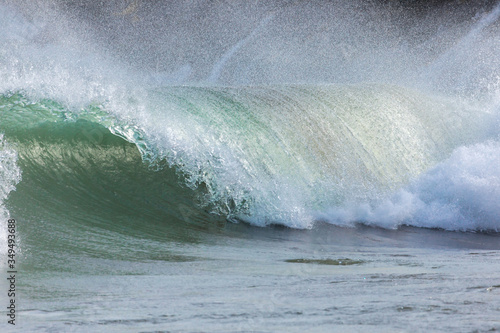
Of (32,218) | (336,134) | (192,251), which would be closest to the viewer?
(192,251)

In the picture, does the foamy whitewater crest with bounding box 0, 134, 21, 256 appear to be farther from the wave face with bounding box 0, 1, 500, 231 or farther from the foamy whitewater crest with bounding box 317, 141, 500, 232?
the foamy whitewater crest with bounding box 317, 141, 500, 232

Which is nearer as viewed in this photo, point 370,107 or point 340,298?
point 340,298

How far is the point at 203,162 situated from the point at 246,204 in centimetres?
64

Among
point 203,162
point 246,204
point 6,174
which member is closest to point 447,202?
point 246,204

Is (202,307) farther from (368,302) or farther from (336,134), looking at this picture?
(336,134)

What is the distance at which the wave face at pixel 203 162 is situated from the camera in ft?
20.2

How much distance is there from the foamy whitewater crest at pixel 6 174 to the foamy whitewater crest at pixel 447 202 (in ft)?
9.72

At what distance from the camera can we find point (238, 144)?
A: 22.4 ft

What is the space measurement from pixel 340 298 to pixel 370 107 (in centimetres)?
653

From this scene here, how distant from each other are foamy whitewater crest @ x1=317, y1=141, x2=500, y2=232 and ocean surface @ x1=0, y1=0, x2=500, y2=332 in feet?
0.07

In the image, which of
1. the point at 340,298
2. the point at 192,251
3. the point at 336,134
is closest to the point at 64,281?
the point at 192,251

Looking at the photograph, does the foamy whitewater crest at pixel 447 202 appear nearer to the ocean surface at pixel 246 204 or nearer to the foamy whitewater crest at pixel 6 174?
the ocean surface at pixel 246 204

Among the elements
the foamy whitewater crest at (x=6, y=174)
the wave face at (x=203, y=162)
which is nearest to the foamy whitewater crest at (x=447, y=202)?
the wave face at (x=203, y=162)

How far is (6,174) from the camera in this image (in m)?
5.63
